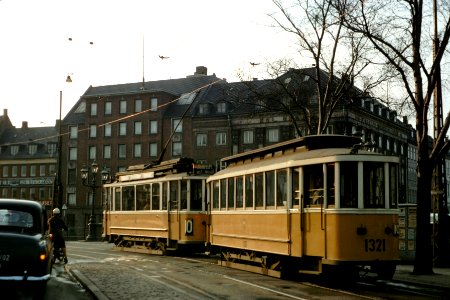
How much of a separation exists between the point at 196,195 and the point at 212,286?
30.8ft

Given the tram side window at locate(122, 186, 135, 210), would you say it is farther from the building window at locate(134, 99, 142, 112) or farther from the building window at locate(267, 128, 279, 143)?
the building window at locate(134, 99, 142, 112)

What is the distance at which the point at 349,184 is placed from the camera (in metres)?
14.0

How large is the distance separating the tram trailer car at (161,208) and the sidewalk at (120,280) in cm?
423

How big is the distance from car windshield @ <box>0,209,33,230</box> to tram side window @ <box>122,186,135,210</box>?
1600 cm

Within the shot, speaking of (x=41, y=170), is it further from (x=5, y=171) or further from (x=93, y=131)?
(x=93, y=131)

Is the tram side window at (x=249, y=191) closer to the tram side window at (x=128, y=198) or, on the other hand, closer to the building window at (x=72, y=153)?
the tram side window at (x=128, y=198)

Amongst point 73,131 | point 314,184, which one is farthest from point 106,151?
point 314,184

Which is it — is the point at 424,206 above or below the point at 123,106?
below

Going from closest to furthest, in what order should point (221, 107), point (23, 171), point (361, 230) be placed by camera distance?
point (361, 230), point (221, 107), point (23, 171)

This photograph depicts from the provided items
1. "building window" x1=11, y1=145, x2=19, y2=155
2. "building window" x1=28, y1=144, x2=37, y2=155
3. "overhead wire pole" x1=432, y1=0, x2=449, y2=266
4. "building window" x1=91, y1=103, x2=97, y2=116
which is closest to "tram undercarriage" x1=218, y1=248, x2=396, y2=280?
"overhead wire pole" x1=432, y1=0, x2=449, y2=266

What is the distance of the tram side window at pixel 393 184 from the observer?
46.4 ft

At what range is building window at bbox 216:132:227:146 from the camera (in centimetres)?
6806

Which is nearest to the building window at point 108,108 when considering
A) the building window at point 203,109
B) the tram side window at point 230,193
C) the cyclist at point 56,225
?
the building window at point 203,109

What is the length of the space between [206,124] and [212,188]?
159 ft
